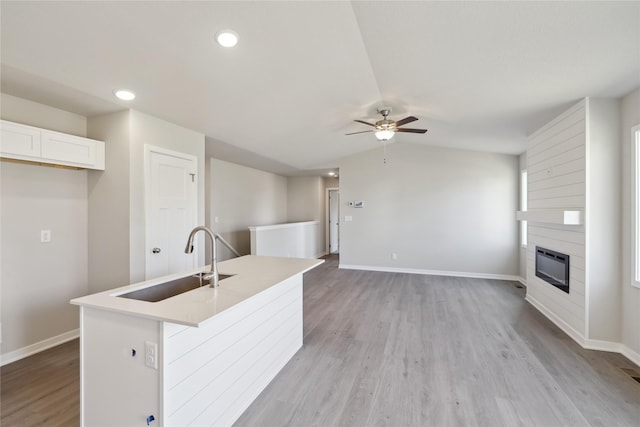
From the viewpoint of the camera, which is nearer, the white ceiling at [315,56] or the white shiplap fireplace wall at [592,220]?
the white ceiling at [315,56]

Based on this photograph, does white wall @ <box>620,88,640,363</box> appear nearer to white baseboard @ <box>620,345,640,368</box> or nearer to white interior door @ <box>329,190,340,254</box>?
white baseboard @ <box>620,345,640,368</box>

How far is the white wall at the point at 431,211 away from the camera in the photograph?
566 centimetres

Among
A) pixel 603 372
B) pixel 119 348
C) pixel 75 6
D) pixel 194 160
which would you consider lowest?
pixel 603 372

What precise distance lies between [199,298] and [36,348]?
247 cm

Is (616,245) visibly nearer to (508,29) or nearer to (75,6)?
(508,29)

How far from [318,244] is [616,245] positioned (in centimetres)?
641

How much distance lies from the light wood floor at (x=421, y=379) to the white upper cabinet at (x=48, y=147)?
6.13 ft

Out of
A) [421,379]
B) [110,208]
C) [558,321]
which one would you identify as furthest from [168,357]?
[558,321]

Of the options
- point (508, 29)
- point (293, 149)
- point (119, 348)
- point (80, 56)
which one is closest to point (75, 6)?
point (80, 56)

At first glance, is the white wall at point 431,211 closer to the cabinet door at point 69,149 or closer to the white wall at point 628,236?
the white wall at point 628,236

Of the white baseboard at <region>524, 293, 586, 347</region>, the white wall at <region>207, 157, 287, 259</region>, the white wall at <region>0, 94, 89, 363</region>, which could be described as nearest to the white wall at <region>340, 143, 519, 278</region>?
the white baseboard at <region>524, 293, 586, 347</region>

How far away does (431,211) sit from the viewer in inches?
241

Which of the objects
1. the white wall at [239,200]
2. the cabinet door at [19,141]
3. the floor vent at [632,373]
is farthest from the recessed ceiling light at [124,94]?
the floor vent at [632,373]

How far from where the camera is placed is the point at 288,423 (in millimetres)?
1853
